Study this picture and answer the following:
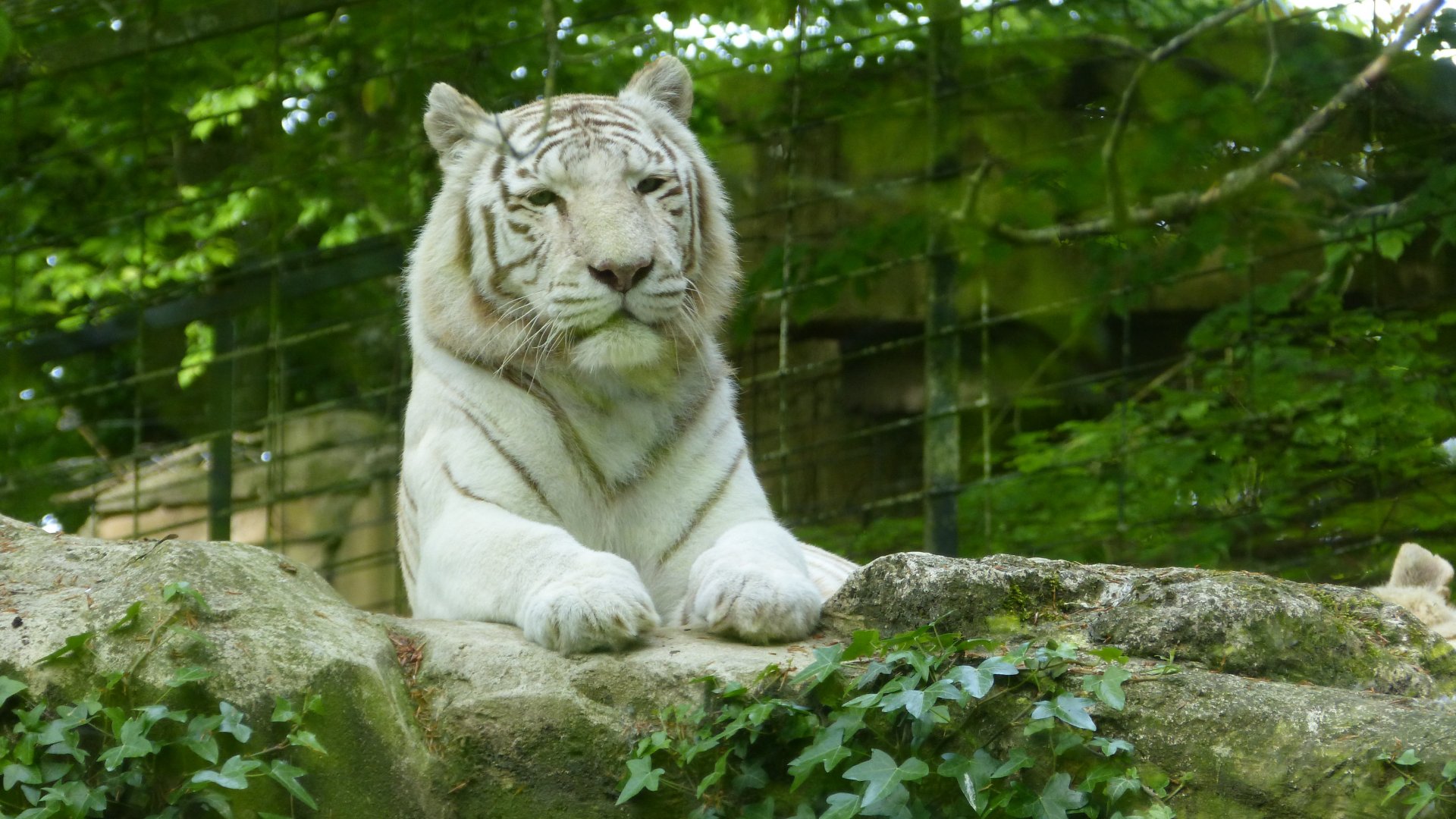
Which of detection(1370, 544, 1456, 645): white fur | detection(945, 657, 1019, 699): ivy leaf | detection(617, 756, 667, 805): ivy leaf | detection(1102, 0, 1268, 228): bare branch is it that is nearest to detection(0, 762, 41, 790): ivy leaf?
detection(617, 756, 667, 805): ivy leaf

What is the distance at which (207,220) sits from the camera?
6309mm

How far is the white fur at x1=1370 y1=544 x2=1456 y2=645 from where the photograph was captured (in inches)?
132

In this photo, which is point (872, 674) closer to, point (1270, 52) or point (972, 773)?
point (972, 773)

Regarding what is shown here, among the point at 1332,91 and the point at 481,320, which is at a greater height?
the point at 1332,91

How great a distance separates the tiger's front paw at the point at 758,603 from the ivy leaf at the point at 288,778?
2.45 ft

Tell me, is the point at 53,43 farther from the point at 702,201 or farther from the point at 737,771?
the point at 737,771

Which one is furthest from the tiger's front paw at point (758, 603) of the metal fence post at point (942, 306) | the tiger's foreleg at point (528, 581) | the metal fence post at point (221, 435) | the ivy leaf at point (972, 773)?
the metal fence post at point (221, 435)

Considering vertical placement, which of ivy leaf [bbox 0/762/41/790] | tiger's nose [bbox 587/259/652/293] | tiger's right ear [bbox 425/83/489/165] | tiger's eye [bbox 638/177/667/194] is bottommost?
ivy leaf [bbox 0/762/41/790]

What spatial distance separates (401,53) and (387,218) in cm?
65

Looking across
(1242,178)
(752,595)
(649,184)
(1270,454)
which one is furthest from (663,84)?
(1270,454)

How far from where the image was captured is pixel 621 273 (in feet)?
9.74

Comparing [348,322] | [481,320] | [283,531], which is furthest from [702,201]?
[283,531]

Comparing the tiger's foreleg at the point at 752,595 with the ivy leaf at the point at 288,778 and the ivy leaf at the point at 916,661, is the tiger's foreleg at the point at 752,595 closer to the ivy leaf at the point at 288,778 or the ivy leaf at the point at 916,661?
the ivy leaf at the point at 916,661

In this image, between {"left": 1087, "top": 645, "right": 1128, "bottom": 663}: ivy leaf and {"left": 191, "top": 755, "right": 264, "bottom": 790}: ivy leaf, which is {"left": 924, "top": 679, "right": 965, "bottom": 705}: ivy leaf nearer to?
{"left": 1087, "top": 645, "right": 1128, "bottom": 663}: ivy leaf
